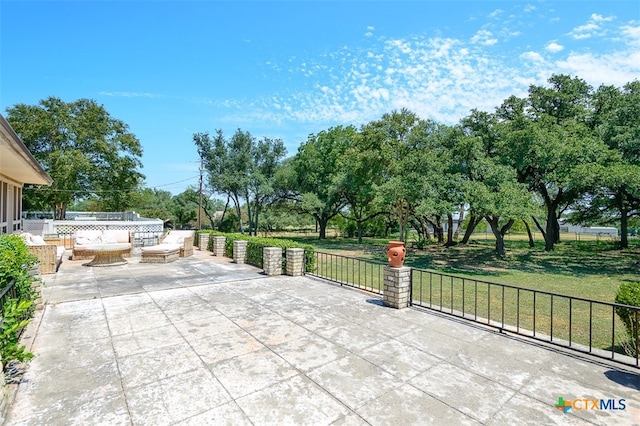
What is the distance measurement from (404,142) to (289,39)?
10.1 meters

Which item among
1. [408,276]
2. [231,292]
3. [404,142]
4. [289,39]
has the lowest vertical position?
[231,292]

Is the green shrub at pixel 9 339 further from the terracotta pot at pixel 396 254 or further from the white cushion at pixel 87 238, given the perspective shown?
the white cushion at pixel 87 238

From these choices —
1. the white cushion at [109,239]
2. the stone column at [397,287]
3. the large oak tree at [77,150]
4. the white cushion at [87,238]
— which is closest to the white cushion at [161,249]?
the white cushion at [87,238]

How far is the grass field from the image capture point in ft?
17.6

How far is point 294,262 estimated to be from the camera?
8.31 metres

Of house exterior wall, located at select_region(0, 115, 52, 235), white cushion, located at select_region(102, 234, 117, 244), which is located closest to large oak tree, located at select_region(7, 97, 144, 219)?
house exterior wall, located at select_region(0, 115, 52, 235)

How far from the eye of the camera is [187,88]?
1217 centimetres

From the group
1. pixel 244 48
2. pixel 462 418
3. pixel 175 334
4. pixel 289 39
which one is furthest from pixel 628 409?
pixel 244 48

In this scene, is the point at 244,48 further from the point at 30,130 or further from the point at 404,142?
the point at 30,130

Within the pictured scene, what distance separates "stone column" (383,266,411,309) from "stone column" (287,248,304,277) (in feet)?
10.5

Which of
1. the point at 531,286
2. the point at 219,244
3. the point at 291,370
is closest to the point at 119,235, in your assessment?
the point at 219,244

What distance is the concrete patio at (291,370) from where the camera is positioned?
8.38ft

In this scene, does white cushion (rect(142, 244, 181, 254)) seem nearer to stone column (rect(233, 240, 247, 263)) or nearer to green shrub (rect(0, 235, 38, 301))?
stone column (rect(233, 240, 247, 263))

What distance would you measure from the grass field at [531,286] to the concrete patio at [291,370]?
2.30 feet
